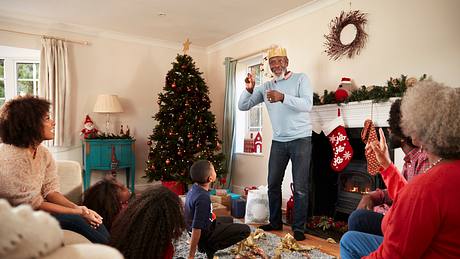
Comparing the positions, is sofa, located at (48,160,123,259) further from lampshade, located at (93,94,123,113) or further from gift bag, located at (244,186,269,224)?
lampshade, located at (93,94,123,113)

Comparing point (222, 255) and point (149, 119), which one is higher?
point (149, 119)

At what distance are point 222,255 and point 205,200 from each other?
75 centimetres

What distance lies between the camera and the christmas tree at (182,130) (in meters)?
4.54

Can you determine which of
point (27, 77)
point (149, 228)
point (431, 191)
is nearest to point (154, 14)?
point (27, 77)

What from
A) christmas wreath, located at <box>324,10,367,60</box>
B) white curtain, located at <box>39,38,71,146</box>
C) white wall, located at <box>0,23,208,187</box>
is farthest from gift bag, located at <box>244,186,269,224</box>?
white curtain, located at <box>39,38,71,146</box>

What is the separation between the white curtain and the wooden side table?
15.5 inches

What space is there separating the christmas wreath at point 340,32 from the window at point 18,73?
152 inches

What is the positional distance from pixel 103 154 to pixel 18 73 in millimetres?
1771

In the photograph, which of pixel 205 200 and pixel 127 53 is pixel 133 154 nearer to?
pixel 127 53

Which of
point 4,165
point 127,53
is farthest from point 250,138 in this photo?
point 4,165

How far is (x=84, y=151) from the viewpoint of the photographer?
470cm

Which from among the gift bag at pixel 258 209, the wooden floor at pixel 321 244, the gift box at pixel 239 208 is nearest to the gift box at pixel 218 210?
the gift box at pixel 239 208

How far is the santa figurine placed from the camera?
4664 millimetres

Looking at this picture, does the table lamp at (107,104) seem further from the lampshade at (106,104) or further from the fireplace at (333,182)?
the fireplace at (333,182)
